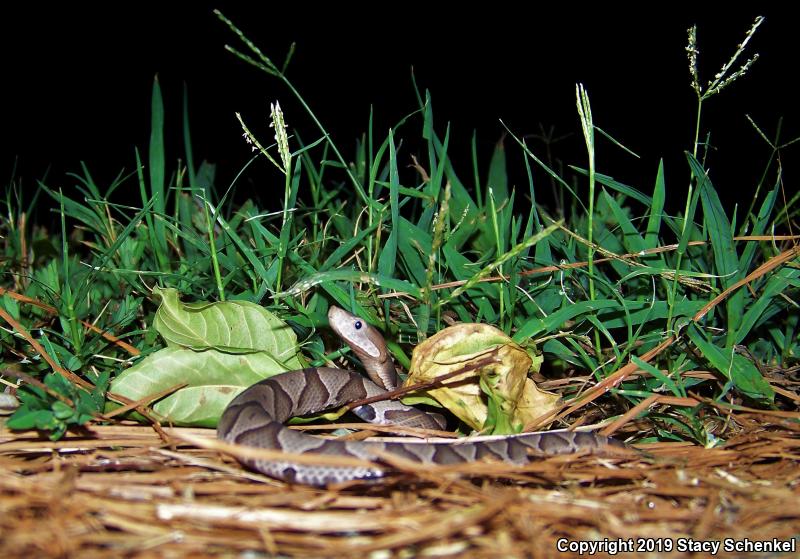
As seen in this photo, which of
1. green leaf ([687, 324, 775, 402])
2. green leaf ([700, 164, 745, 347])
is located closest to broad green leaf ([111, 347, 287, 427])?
green leaf ([687, 324, 775, 402])

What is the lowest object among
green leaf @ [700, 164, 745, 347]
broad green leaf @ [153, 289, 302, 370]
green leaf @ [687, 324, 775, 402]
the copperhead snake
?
the copperhead snake

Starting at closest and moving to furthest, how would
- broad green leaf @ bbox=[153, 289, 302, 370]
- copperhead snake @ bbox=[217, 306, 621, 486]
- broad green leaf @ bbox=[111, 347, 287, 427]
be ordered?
copperhead snake @ bbox=[217, 306, 621, 486]
broad green leaf @ bbox=[111, 347, 287, 427]
broad green leaf @ bbox=[153, 289, 302, 370]

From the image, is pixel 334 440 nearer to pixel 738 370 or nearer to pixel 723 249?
pixel 738 370

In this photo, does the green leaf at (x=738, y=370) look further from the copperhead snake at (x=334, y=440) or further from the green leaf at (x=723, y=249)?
the copperhead snake at (x=334, y=440)

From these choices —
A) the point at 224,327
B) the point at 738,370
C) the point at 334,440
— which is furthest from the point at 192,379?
the point at 738,370

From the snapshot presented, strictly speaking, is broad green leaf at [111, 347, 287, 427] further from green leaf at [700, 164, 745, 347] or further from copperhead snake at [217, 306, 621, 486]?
green leaf at [700, 164, 745, 347]

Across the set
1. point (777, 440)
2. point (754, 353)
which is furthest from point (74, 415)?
point (754, 353)

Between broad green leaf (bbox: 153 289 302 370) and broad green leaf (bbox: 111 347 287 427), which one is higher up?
broad green leaf (bbox: 153 289 302 370)
